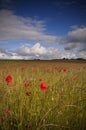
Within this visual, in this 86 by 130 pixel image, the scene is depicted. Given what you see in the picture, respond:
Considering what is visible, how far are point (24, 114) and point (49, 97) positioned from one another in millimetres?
451

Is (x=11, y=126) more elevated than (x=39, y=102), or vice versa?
(x=39, y=102)

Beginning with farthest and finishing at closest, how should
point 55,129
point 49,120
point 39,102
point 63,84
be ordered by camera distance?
point 63,84 → point 39,102 → point 49,120 → point 55,129

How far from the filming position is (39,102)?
264 centimetres

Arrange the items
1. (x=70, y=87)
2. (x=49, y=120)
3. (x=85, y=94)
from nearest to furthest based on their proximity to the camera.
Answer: (x=49, y=120) < (x=85, y=94) < (x=70, y=87)

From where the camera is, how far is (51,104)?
2598 mm

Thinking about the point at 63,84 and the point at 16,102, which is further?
the point at 63,84

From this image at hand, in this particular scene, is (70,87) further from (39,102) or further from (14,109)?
(14,109)

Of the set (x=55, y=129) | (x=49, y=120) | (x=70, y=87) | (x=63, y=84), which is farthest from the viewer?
(x=63, y=84)

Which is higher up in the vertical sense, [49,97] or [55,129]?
[49,97]

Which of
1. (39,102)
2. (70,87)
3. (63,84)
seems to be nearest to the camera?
(39,102)

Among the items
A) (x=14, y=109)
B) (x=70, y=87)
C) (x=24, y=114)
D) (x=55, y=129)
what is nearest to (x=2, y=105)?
(x=14, y=109)

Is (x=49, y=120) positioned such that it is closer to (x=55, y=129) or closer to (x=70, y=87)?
(x=55, y=129)

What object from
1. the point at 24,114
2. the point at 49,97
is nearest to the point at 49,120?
the point at 24,114

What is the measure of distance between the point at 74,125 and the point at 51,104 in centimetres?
45
